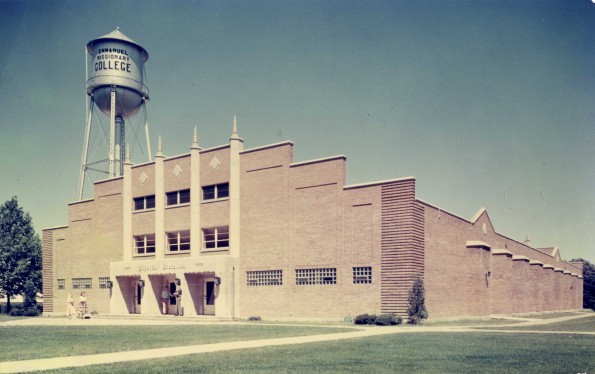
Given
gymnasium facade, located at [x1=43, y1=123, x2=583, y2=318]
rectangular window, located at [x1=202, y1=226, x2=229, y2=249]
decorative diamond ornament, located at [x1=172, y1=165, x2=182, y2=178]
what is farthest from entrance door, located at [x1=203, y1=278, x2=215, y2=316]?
decorative diamond ornament, located at [x1=172, y1=165, x2=182, y2=178]

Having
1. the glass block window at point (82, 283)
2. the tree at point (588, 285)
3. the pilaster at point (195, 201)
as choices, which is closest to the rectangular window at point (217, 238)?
the pilaster at point (195, 201)

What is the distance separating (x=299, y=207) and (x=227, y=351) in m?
18.7

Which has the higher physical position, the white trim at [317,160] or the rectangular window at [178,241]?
the white trim at [317,160]

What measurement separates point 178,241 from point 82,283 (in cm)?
1130

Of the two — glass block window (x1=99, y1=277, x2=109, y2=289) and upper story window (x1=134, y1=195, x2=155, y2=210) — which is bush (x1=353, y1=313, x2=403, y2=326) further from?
glass block window (x1=99, y1=277, x2=109, y2=289)

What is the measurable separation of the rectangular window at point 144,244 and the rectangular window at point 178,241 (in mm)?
1782

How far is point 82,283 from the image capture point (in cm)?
4522

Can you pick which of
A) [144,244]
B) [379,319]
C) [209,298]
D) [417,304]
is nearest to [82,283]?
[144,244]

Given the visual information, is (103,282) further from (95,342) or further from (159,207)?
(95,342)

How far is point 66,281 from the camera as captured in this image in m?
46.5

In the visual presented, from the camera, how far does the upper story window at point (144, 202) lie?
41594mm

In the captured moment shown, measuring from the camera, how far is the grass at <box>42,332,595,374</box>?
11570 millimetres

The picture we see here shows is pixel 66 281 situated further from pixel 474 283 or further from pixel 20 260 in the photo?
pixel 474 283

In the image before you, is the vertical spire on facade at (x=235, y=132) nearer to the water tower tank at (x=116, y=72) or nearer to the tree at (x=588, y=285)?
the water tower tank at (x=116, y=72)
